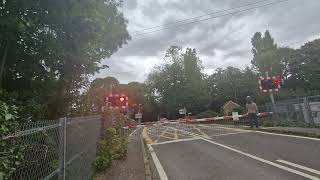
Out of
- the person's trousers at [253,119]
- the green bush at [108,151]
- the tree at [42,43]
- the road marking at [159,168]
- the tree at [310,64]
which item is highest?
the tree at [310,64]

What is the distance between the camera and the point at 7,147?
10.5 feet

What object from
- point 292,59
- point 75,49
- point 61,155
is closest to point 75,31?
point 75,49

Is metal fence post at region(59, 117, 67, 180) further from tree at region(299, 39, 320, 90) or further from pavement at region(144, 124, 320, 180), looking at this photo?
tree at region(299, 39, 320, 90)

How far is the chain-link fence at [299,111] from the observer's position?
18.0 metres

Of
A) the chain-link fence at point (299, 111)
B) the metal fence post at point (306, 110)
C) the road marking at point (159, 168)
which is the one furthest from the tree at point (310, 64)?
the road marking at point (159, 168)

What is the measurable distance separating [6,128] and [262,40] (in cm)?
7688

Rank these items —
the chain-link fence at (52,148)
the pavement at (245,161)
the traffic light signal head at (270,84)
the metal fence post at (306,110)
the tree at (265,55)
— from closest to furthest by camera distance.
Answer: the chain-link fence at (52,148), the pavement at (245,161), the metal fence post at (306,110), the traffic light signal head at (270,84), the tree at (265,55)

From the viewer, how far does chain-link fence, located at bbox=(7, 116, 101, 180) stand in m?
3.75

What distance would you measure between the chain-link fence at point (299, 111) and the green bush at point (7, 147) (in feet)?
54.1

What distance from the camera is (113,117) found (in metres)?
13.8

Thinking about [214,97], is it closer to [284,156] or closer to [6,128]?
[284,156]

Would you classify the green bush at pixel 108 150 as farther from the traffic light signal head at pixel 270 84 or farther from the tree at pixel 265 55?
the tree at pixel 265 55

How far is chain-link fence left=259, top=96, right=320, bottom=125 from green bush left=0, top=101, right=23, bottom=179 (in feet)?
54.1

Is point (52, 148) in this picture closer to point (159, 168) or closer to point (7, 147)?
point (7, 147)
